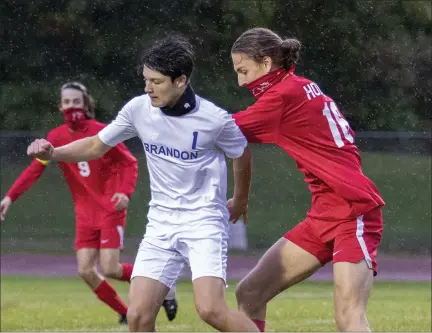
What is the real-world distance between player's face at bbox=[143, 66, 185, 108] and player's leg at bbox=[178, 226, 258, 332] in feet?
1.83

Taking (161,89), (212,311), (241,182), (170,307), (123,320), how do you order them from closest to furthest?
(212,311) < (161,89) < (241,182) < (170,307) < (123,320)

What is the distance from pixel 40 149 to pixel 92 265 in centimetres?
352

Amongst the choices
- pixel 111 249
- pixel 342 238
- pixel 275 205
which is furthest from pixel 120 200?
pixel 275 205

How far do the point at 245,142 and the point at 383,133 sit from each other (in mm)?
8698

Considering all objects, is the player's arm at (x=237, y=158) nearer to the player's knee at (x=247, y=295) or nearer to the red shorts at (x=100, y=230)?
the player's knee at (x=247, y=295)

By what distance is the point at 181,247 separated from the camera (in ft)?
15.9

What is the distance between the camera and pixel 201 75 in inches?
406

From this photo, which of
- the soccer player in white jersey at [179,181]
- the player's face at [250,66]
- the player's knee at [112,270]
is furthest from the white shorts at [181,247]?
the player's knee at [112,270]

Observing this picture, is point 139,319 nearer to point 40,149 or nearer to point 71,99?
point 40,149

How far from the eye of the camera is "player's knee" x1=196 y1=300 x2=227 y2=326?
15.3 ft

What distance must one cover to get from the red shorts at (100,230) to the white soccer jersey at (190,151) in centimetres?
331

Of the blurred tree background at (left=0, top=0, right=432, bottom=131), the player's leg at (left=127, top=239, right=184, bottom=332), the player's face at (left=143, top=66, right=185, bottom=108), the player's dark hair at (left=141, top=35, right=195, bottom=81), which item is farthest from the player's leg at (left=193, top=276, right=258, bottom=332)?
the blurred tree background at (left=0, top=0, right=432, bottom=131)

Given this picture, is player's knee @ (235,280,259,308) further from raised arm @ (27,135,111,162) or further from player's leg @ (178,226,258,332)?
raised arm @ (27,135,111,162)

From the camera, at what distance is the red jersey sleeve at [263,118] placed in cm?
485
